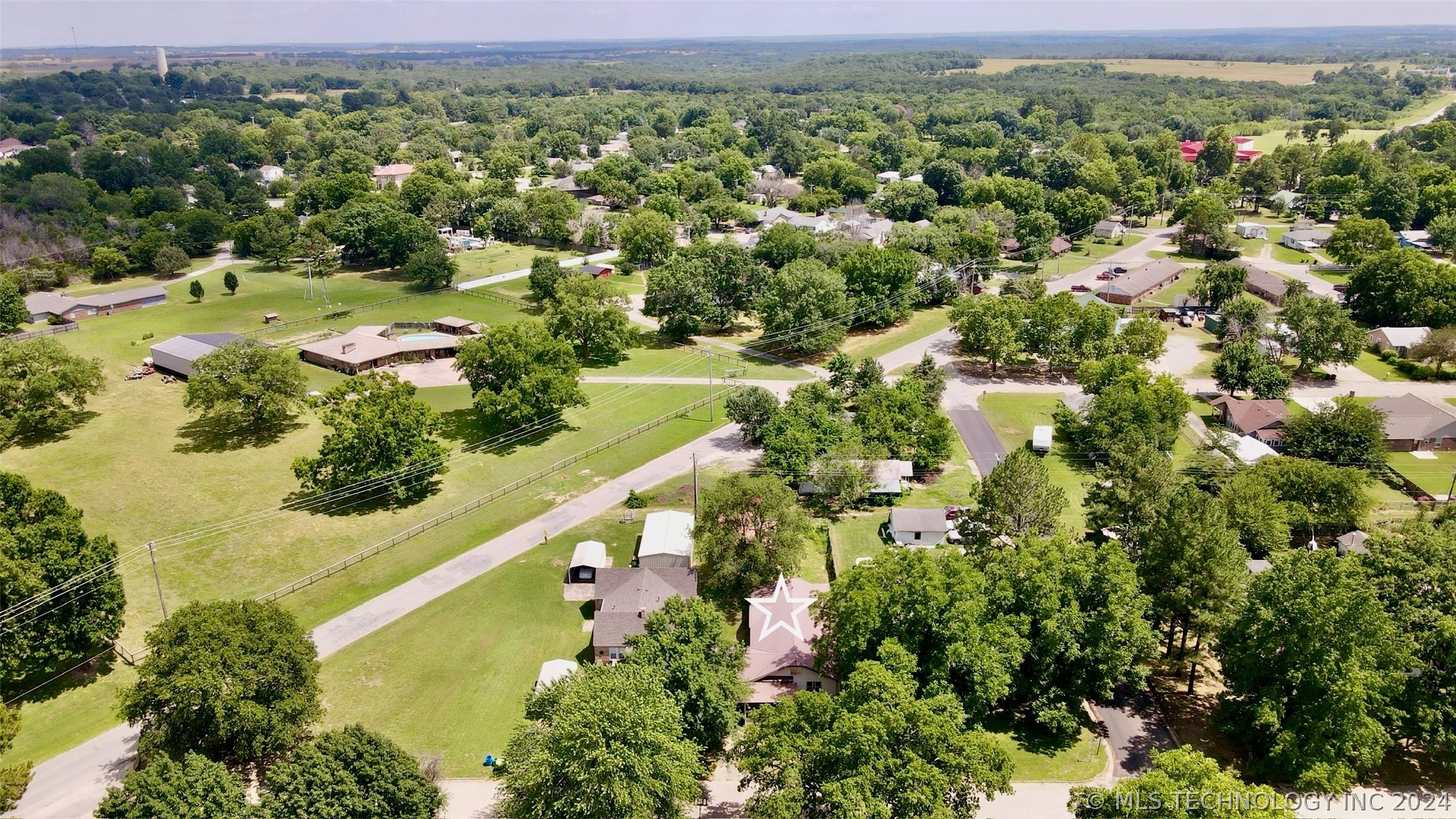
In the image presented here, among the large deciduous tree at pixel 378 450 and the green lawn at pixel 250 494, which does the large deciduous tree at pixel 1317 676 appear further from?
the large deciduous tree at pixel 378 450

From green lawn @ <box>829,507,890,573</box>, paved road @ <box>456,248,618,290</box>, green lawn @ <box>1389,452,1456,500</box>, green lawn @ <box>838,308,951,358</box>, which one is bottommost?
green lawn @ <box>829,507,890,573</box>

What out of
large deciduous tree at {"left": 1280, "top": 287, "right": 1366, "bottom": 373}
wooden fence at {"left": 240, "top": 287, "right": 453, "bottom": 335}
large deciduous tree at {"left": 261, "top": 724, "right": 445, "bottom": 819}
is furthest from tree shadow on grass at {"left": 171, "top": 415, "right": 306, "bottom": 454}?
large deciduous tree at {"left": 1280, "top": 287, "right": 1366, "bottom": 373}

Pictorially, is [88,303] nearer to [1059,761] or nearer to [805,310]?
[805,310]

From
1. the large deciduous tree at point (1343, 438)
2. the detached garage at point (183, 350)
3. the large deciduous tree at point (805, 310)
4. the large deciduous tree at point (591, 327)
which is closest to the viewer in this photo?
the large deciduous tree at point (1343, 438)

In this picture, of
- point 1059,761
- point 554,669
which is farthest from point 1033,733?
point 554,669

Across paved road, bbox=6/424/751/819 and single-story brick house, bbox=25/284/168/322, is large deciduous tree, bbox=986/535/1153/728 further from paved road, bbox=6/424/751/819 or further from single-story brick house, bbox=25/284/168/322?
single-story brick house, bbox=25/284/168/322

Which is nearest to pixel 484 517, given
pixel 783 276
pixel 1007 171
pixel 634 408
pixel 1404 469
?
pixel 634 408

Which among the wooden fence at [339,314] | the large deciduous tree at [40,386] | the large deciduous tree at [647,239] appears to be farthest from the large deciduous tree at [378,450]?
the large deciduous tree at [647,239]
